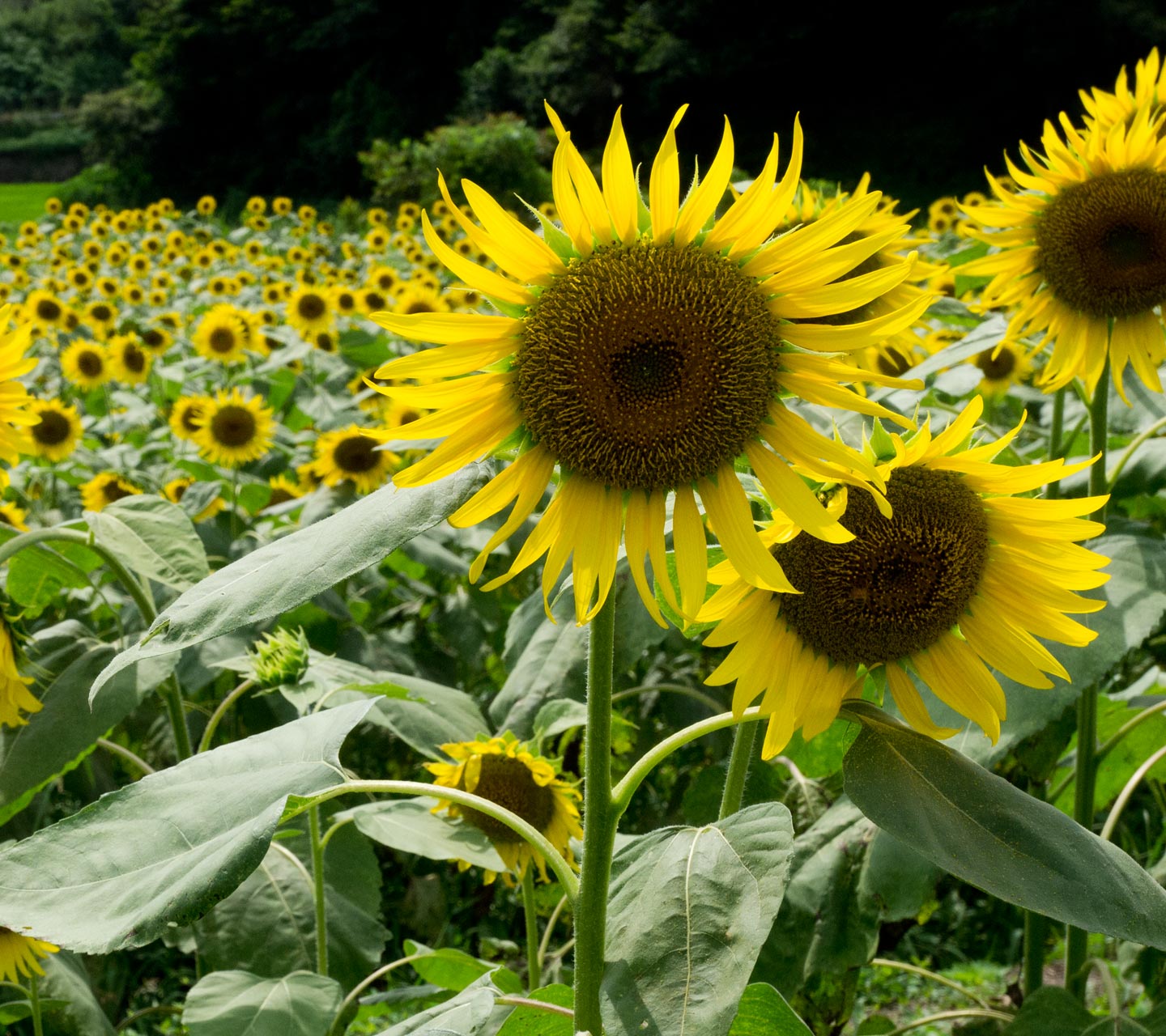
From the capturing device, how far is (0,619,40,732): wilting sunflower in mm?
1567

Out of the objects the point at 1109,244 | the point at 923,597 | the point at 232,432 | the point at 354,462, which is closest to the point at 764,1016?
the point at 923,597

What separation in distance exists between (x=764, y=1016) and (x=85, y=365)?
5.64 metres

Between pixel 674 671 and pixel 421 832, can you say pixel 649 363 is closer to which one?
pixel 421 832

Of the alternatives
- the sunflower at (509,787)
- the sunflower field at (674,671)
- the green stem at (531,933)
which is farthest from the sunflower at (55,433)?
the green stem at (531,933)

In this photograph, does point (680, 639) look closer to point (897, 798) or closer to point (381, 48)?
point (897, 798)

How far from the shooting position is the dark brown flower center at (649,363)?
1.03m

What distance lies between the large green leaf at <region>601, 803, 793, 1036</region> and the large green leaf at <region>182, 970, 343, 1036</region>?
53cm

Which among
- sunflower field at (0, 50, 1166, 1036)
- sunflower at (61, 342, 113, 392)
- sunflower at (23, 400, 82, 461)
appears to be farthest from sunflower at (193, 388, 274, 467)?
sunflower at (61, 342, 113, 392)

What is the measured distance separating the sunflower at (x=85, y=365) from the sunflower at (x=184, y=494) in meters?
1.91

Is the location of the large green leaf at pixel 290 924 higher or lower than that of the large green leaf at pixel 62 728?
lower

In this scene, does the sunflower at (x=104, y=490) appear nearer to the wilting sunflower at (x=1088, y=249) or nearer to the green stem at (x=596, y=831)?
the wilting sunflower at (x=1088, y=249)

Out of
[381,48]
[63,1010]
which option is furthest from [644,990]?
[381,48]

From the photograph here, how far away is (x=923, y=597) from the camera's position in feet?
3.82

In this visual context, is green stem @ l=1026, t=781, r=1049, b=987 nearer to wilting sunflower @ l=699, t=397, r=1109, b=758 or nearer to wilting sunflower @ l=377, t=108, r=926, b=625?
wilting sunflower @ l=699, t=397, r=1109, b=758
